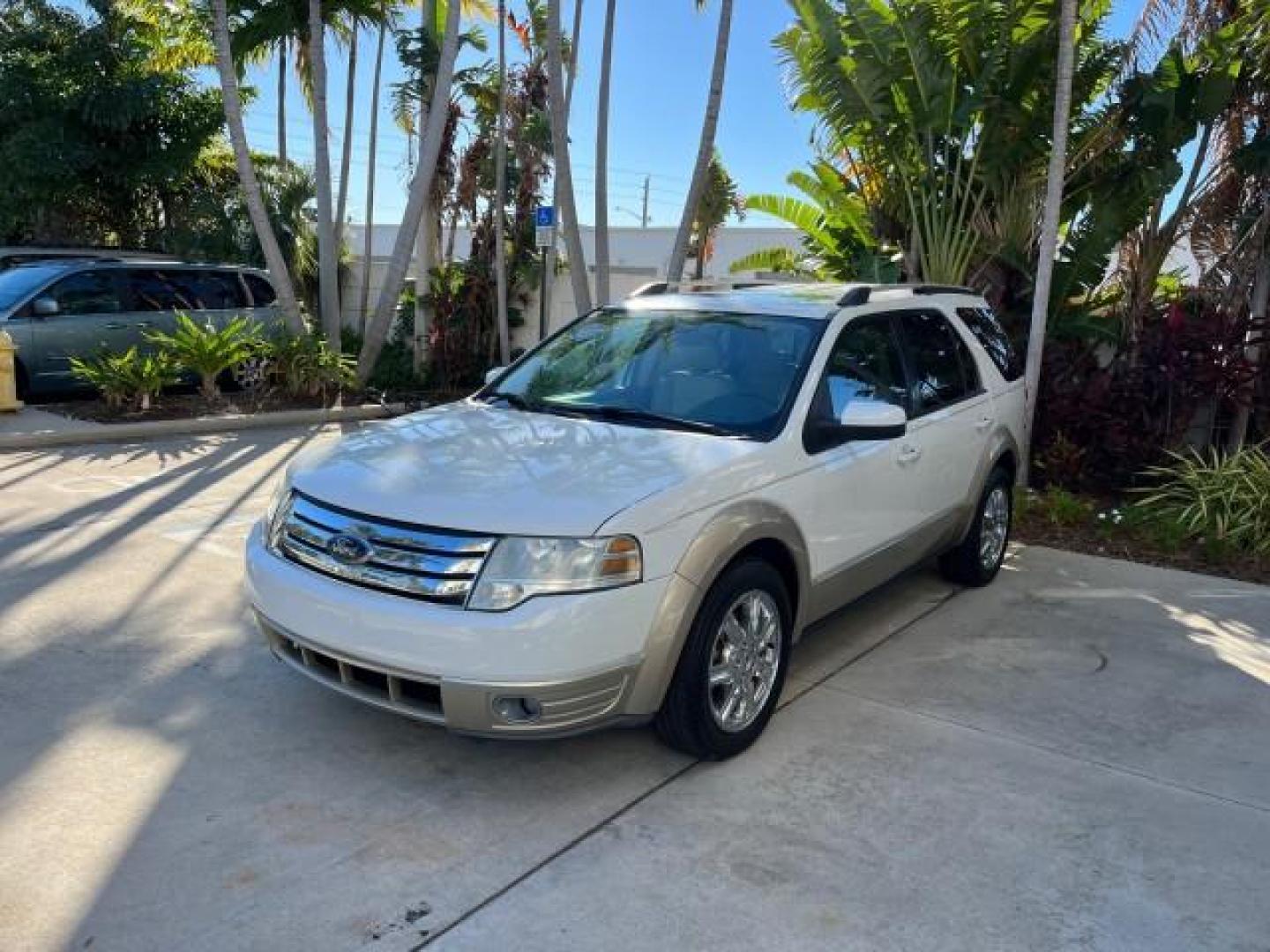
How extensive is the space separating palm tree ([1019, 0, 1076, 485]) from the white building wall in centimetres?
450

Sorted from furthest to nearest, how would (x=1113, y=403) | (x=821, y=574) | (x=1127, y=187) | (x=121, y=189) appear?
(x=121, y=189) → (x=1127, y=187) → (x=1113, y=403) → (x=821, y=574)

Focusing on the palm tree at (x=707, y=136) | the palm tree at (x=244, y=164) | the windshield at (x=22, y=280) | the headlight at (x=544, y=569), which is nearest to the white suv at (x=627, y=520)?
the headlight at (x=544, y=569)

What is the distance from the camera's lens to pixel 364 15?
1435cm

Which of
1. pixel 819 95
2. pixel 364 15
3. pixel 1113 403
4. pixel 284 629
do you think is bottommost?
pixel 284 629

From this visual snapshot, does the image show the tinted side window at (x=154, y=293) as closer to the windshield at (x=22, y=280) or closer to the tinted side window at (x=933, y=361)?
the windshield at (x=22, y=280)

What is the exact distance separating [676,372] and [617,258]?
2397 centimetres

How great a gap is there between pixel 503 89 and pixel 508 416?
10.2 meters

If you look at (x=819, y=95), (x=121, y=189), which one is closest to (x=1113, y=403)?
(x=819, y=95)

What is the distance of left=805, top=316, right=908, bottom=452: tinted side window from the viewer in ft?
14.5

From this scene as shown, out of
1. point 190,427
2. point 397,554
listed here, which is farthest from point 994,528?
point 190,427

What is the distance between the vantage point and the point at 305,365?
39.4 ft

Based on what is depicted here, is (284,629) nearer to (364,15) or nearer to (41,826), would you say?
(41,826)

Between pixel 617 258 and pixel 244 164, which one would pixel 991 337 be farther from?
pixel 617 258

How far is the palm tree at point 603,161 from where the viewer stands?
12172 mm
